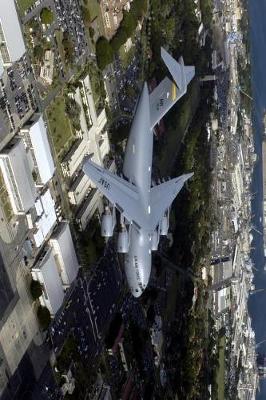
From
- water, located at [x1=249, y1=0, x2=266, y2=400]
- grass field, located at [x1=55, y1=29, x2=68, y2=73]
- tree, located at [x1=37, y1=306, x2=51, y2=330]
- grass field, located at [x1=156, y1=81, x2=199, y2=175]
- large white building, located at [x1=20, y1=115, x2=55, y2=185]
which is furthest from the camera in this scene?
water, located at [x1=249, y1=0, x2=266, y2=400]

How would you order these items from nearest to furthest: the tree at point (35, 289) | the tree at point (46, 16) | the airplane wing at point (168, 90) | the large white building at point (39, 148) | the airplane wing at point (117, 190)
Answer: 1. the large white building at point (39, 148)
2. the tree at point (35, 289)
3. the airplane wing at point (117, 190)
4. the tree at point (46, 16)
5. the airplane wing at point (168, 90)

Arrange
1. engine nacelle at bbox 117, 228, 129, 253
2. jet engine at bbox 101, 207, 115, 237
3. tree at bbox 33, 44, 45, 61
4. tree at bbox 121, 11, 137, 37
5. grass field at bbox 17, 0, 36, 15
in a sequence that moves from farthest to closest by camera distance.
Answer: tree at bbox 121, 11, 137, 37 < engine nacelle at bbox 117, 228, 129, 253 < jet engine at bbox 101, 207, 115, 237 < tree at bbox 33, 44, 45, 61 < grass field at bbox 17, 0, 36, 15

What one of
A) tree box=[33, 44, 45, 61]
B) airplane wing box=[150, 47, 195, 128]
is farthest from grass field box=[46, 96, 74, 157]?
airplane wing box=[150, 47, 195, 128]

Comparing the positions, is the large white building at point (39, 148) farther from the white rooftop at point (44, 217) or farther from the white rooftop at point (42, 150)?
the white rooftop at point (44, 217)

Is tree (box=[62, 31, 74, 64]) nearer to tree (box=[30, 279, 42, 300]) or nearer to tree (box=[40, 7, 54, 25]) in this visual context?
tree (box=[40, 7, 54, 25])

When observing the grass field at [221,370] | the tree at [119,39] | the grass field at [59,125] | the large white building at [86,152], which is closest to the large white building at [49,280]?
the large white building at [86,152]

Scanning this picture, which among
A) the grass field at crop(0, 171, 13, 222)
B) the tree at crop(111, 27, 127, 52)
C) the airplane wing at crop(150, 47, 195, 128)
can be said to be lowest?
the grass field at crop(0, 171, 13, 222)

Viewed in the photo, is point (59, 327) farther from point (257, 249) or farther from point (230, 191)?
point (257, 249)
